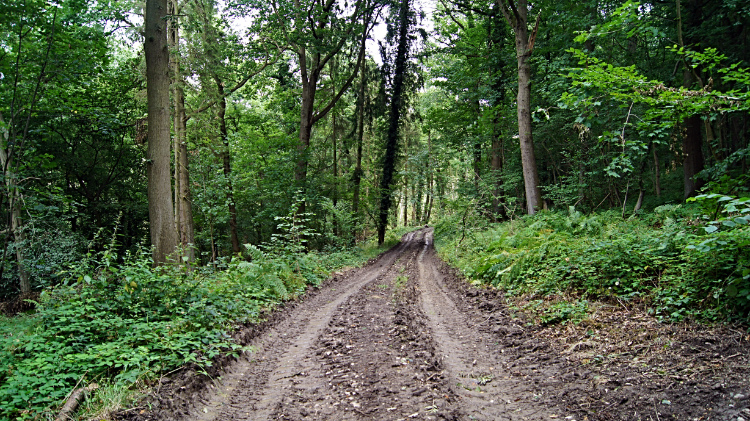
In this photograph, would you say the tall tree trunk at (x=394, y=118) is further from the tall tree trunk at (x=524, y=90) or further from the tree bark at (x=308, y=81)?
the tall tree trunk at (x=524, y=90)

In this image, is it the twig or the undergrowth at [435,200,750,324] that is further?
the undergrowth at [435,200,750,324]

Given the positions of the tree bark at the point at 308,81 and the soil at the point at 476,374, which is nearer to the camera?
the soil at the point at 476,374

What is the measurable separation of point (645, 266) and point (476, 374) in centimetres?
325

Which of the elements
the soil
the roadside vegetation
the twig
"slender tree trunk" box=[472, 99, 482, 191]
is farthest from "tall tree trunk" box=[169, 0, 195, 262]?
"slender tree trunk" box=[472, 99, 482, 191]

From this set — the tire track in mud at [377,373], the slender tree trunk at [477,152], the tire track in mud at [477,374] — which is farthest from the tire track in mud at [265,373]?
the slender tree trunk at [477,152]

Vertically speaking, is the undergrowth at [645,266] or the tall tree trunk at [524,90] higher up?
the tall tree trunk at [524,90]

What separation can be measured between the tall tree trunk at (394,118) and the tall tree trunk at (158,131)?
16.6 meters

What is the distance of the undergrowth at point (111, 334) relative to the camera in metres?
3.34

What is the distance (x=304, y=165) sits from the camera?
58.1ft

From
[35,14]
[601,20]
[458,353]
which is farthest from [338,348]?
[601,20]

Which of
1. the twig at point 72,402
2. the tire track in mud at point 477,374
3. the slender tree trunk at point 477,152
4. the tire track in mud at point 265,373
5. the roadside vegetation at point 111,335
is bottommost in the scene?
the tire track in mud at point 477,374

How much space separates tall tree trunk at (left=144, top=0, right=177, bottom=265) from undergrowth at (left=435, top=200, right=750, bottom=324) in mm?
6956

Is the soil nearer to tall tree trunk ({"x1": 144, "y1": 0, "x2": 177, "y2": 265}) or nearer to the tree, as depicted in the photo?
tall tree trunk ({"x1": 144, "y1": 0, "x2": 177, "y2": 265})

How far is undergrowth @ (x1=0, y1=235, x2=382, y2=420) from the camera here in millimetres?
3336
